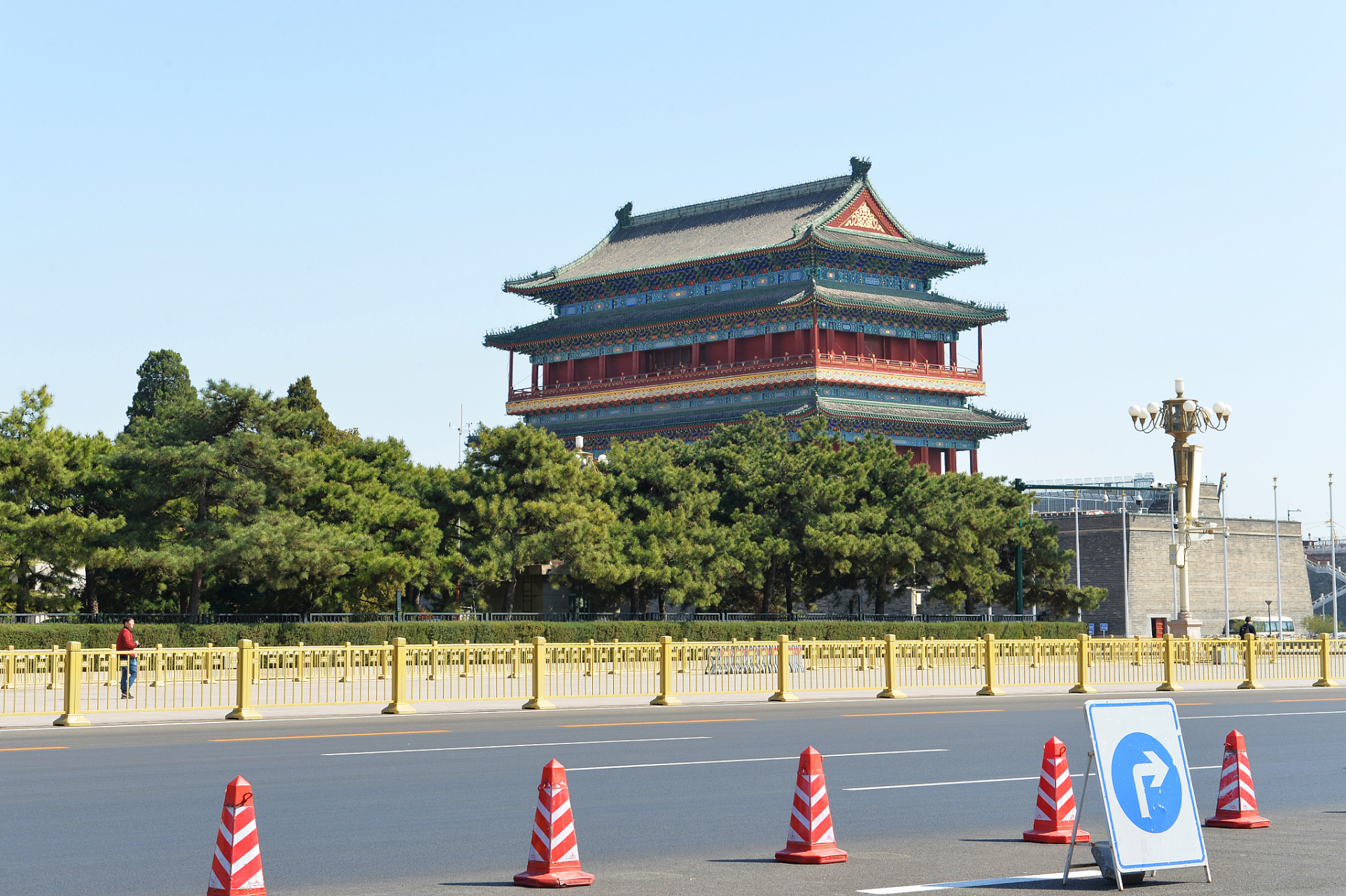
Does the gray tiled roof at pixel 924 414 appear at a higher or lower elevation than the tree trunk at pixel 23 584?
higher

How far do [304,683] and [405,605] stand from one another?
23.6 m

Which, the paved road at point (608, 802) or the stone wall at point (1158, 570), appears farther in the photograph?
the stone wall at point (1158, 570)

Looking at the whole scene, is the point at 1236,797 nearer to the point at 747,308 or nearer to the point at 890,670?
the point at 890,670

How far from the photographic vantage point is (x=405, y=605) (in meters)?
47.8

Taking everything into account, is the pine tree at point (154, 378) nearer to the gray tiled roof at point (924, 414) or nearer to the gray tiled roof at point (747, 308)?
the gray tiled roof at point (747, 308)

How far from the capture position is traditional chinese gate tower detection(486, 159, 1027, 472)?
63.8 m

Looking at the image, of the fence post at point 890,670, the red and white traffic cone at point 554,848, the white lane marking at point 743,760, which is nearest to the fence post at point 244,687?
the white lane marking at point 743,760

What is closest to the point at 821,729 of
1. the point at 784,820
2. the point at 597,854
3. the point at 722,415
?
the point at 784,820

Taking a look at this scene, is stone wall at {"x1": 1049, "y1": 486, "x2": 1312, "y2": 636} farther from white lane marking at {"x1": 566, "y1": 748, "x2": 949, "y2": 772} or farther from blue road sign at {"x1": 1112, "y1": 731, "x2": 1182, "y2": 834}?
blue road sign at {"x1": 1112, "y1": 731, "x2": 1182, "y2": 834}

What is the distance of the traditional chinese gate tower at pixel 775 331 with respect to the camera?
6384 cm

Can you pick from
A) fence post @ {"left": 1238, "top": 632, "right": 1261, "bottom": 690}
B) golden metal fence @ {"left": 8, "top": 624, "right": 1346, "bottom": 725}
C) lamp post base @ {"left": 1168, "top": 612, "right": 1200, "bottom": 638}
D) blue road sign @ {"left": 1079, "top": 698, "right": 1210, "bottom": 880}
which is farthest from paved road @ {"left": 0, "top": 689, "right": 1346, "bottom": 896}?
lamp post base @ {"left": 1168, "top": 612, "right": 1200, "bottom": 638}

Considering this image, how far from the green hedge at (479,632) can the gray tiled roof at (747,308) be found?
56.9 feet

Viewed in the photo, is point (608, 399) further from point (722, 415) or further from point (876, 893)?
point (876, 893)

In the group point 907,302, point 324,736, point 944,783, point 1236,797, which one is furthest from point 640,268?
point 1236,797
